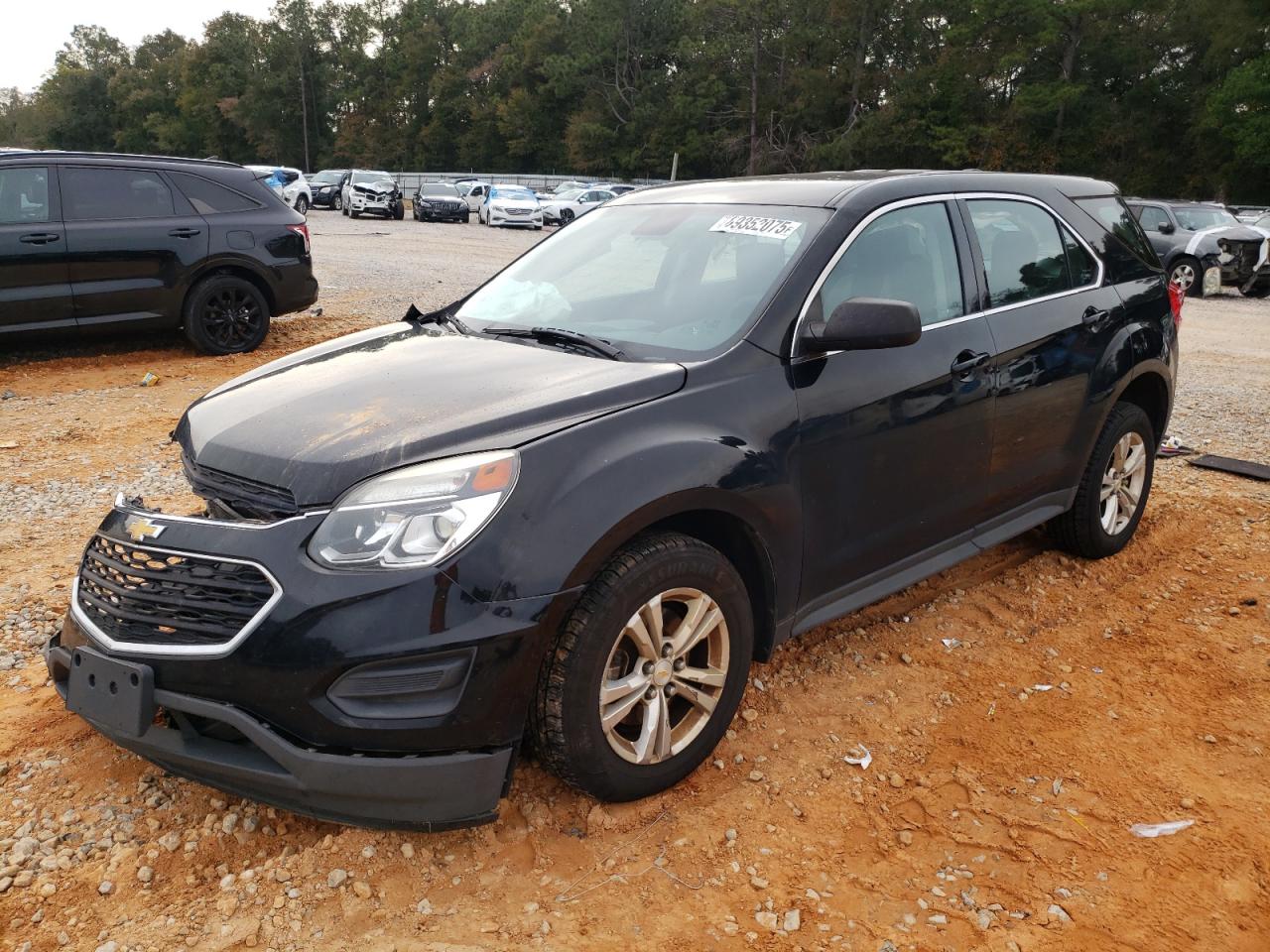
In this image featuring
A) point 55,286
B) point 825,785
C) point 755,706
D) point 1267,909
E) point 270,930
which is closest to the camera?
point 270,930

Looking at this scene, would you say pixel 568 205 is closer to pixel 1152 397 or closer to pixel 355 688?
pixel 1152 397

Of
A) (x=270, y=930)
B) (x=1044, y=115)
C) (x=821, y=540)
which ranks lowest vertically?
(x=270, y=930)

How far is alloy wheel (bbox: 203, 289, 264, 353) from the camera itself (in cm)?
895

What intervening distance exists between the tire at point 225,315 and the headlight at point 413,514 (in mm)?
7336

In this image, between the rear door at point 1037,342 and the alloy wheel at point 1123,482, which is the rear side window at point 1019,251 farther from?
the alloy wheel at point 1123,482

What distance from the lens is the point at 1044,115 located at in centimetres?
4266

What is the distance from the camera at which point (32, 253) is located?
7859 millimetres

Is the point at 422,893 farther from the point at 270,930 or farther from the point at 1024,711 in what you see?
the point at 1024,711

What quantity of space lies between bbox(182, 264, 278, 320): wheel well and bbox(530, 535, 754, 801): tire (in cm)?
758

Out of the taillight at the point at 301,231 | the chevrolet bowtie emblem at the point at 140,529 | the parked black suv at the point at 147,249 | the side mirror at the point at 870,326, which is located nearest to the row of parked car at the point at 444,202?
the taillight at the point at 301,231

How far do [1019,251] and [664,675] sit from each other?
2528mm

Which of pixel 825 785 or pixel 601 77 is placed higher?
pixel 601 77

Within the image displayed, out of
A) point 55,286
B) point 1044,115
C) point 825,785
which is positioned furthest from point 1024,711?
point 1044,115

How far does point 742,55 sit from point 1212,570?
57778mm
